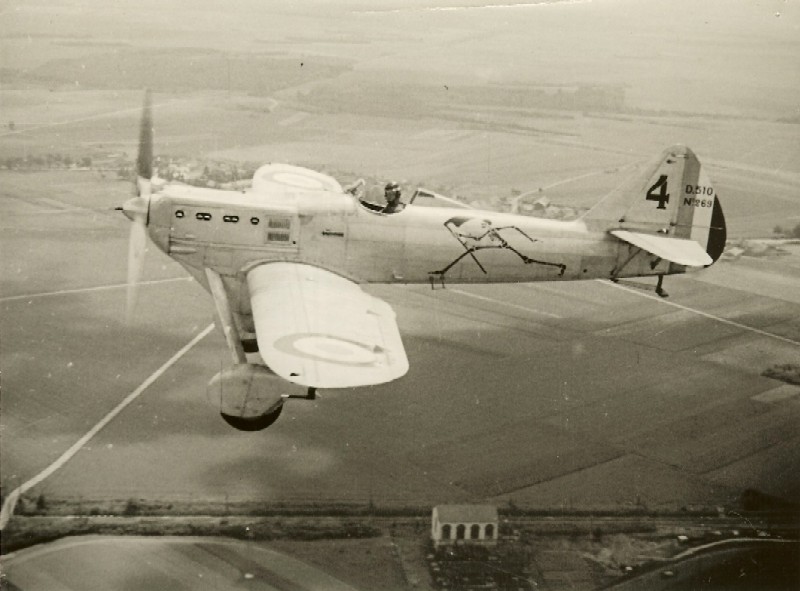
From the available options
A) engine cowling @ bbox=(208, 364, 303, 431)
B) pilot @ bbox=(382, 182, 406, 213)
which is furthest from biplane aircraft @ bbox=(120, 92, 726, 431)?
pilot @ bbox=(382, 182, 406, 213)

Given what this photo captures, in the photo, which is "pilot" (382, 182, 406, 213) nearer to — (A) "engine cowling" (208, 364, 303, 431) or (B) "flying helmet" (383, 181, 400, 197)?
(B) "flying helmet" (383, 181, 400, 197)

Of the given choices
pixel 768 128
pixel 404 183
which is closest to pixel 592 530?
pixel 404 183

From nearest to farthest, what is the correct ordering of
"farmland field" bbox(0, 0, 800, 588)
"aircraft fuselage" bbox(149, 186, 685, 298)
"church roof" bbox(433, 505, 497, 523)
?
"church roof" bbox(433, 505, 497, 523)
"aircraft fuselage" bbox(149, 186, 685, 298)
"farmland field" bbox(0, 0, 800, 588)

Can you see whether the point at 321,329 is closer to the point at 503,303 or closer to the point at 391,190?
the point at 391,190

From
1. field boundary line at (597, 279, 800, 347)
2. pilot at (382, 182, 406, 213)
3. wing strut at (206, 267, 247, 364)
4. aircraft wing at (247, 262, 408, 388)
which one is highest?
pilot at (382, 182, 406, 213)

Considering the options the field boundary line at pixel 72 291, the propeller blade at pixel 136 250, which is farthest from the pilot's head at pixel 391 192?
the field boundary line at pixel 72 291

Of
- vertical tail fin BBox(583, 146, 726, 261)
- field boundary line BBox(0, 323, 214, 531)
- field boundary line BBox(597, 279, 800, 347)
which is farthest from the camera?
field boundary line BBox(597, 279, 800, 347)

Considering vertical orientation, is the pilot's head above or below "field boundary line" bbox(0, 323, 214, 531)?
above

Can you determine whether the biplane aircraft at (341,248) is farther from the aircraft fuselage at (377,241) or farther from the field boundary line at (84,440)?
the field boundary line at (84,440)

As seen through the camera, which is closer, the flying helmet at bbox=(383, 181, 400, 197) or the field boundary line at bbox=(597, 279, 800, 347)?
the flying helmet at bbox=(383, 181, 400, 197)
